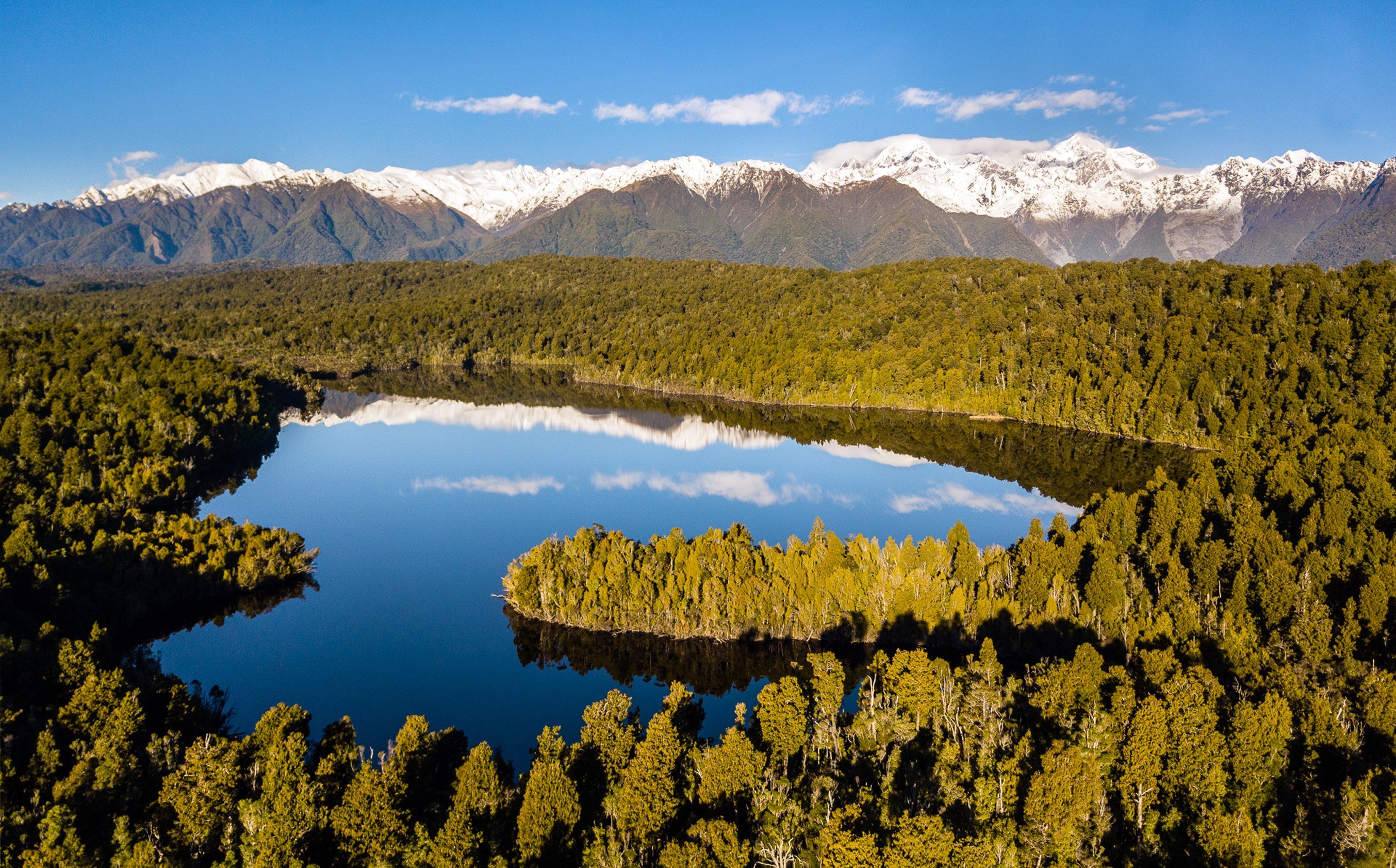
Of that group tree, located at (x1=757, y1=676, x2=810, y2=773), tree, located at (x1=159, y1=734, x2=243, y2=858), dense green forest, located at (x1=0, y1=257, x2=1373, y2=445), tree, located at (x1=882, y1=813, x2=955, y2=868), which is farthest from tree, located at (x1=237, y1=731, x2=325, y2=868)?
dense green forest, located at (x1=0, y1=257, x2=1373, y2=445)

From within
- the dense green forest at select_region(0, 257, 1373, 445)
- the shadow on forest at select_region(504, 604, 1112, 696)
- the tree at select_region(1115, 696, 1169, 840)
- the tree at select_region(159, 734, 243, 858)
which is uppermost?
the dense green forest at select_region(0, 257, 1373, 445)

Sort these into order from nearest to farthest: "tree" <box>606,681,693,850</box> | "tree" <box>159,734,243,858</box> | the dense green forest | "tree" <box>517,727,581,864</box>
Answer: "tree" <box>159,734,243,858</box> < "tree" <box>517,727,581,864</box> < "tree" <box>606,681,693,850</box> < the dense green forest

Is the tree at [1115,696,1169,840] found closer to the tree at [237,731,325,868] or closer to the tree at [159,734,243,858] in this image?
the tree at [237,731,325,868]

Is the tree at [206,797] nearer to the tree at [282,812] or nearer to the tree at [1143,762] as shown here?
the tree at [282,812]

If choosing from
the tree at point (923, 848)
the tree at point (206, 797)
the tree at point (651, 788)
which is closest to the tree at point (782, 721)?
the tree at point (651, 788)

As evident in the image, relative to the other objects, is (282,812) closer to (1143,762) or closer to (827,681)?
(827,681)

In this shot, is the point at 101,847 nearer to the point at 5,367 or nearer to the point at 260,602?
the point at 260,602

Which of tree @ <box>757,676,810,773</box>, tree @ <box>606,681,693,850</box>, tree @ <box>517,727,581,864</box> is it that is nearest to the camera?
tree @ <box>517,727,581,864</box>
